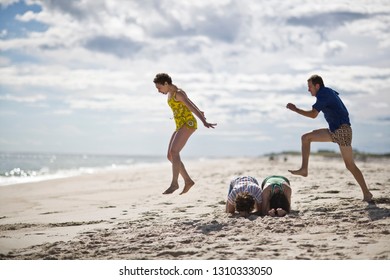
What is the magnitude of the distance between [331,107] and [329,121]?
0.17 meters

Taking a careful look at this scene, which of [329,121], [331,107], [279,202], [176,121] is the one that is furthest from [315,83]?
[176,121]

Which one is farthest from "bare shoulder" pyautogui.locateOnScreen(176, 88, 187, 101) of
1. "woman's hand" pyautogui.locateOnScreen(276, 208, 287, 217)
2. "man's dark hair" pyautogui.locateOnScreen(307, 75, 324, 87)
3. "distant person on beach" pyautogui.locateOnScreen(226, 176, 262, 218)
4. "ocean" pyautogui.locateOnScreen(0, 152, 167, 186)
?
"ocean" pyautogui.locateOnScreen(0, 152, 167, 186)

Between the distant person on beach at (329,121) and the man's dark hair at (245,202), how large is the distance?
67 centimetres

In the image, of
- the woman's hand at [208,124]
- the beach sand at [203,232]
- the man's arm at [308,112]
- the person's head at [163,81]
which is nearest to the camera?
the beach sand at [203,232]

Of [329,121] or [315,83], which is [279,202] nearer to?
[329,121]

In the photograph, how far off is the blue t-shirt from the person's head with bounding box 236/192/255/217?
1.28 metres

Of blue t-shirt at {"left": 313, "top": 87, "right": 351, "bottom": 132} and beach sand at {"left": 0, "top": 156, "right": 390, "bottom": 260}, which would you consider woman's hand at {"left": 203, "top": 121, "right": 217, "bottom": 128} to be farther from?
blue t-shirt at {"left": 313, "top": 87, "right": 351, "bottom": 132}

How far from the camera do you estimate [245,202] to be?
4809 mm

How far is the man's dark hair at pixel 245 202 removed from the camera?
15.8ft

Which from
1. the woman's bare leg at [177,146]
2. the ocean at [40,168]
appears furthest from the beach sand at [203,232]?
the ocean at [40,168]

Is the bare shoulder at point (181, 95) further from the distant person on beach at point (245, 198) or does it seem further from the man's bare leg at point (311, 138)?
the man's bare leg at point (311, 138)

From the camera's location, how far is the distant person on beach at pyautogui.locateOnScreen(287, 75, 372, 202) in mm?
5152
